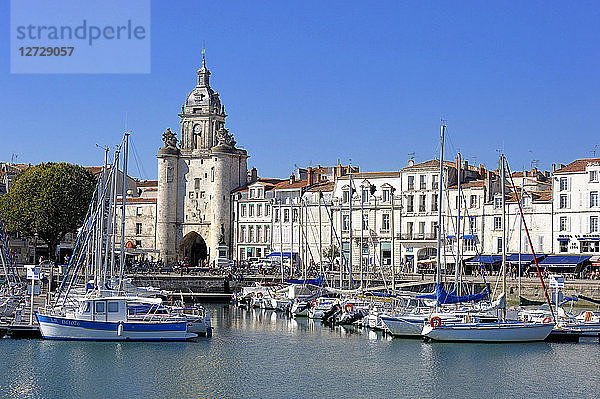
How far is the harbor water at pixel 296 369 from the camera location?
106 feet

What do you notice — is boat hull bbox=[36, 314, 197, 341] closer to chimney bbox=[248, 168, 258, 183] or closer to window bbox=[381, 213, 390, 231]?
window bbox=[381, 213, 390, 231]

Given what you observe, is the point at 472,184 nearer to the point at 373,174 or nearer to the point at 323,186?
the point at 373,174

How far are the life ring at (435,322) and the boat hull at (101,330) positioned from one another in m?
10.8

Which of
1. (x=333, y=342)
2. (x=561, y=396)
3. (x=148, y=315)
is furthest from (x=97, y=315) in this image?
(x=561, y=396)

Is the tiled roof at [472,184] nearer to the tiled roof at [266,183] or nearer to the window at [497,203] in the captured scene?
the window at [497,203]

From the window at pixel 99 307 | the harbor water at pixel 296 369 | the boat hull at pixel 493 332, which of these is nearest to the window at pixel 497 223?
the harbor water at pixel 296 369

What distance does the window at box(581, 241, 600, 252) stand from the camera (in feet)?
226

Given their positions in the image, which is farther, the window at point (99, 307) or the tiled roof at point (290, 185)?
the tiled roof at point (290, 185)

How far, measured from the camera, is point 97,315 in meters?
40.7

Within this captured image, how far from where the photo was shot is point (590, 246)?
227ft

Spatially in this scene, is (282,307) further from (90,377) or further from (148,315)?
(90,377)

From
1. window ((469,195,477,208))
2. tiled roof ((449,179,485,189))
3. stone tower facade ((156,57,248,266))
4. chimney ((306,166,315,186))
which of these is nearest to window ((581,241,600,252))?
window ((469,195,477,208))

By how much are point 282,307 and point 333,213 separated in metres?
23.1

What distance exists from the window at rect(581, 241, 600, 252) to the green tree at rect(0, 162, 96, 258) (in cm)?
3716
